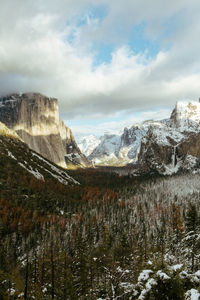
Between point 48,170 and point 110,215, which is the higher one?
point 48,170

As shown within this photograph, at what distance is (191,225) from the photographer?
3928 centimetres

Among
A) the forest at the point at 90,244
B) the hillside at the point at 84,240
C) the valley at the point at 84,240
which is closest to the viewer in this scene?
the forest at the point at 90,244

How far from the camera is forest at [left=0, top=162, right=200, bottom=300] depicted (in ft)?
57.4

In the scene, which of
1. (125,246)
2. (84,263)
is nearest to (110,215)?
(125,246)

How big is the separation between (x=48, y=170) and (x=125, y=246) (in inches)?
4552

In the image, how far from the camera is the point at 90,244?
238 feet

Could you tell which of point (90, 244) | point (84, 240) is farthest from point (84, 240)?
point (90, 244)

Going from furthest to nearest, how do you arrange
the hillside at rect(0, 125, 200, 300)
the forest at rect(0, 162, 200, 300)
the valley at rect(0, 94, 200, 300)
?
the hillside at rect(0, 125, 200, 300), the valley at rect(0, 94, 200, 300), the forest at rect(0, 162, 200, 300)

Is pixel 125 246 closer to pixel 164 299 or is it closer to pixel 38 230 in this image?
pixel 164 299

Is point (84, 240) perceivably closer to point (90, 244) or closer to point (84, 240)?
point (84, 240)

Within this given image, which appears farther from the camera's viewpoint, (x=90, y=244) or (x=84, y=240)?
(x=90, y=244)

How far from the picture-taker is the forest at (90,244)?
1748 cm

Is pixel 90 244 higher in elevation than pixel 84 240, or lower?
lower

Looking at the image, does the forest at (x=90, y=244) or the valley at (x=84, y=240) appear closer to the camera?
the forest at (x=90, y=244)
